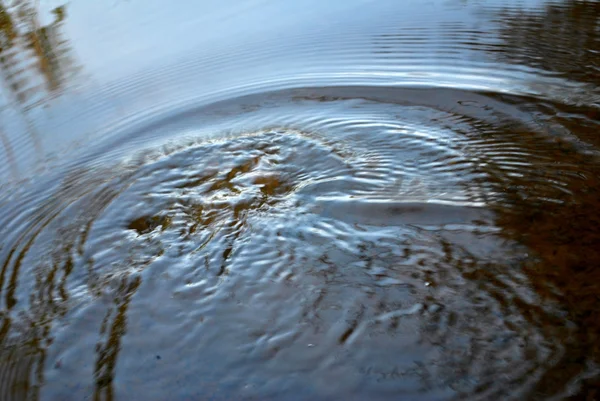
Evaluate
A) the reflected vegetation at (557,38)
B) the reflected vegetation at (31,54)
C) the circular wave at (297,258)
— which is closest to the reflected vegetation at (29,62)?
the reflected vegetation at (31,54)

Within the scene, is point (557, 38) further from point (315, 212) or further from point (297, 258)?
point (297, 258)

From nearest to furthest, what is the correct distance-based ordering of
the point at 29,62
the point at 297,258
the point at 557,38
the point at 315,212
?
the point at 297,258 → the point at 315,212 → the point at 557,38 → the point at 29,62

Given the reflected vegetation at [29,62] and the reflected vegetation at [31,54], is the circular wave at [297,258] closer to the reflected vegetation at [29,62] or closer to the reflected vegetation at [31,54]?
the reflected vegetation at [29,62]

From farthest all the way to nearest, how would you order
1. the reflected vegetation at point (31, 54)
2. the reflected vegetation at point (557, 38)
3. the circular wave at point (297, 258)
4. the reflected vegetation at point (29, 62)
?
the reflected vegetation at point (31, 54) → the reflected vegetation at point (29, 62) → the reflected vegetation at point (557, 38) → the circular wave at point (297, 258)

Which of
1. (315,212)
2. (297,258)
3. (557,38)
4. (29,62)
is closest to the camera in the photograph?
(297,258)

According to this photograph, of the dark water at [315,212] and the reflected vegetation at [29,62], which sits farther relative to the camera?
the reflected vegetation at [29,62]

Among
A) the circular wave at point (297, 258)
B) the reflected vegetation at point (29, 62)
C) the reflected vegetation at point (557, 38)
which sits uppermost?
the reflected vegetation at point (29, 62)

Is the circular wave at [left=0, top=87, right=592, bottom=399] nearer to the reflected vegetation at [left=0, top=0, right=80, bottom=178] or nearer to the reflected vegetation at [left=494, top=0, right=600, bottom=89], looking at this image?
the reflected vegetation at [left=494, top=0, right=600, bottom=89]

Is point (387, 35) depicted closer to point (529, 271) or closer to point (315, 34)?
point (315, 34)

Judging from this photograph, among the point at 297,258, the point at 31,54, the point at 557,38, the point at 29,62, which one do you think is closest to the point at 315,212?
the point at 297,258
